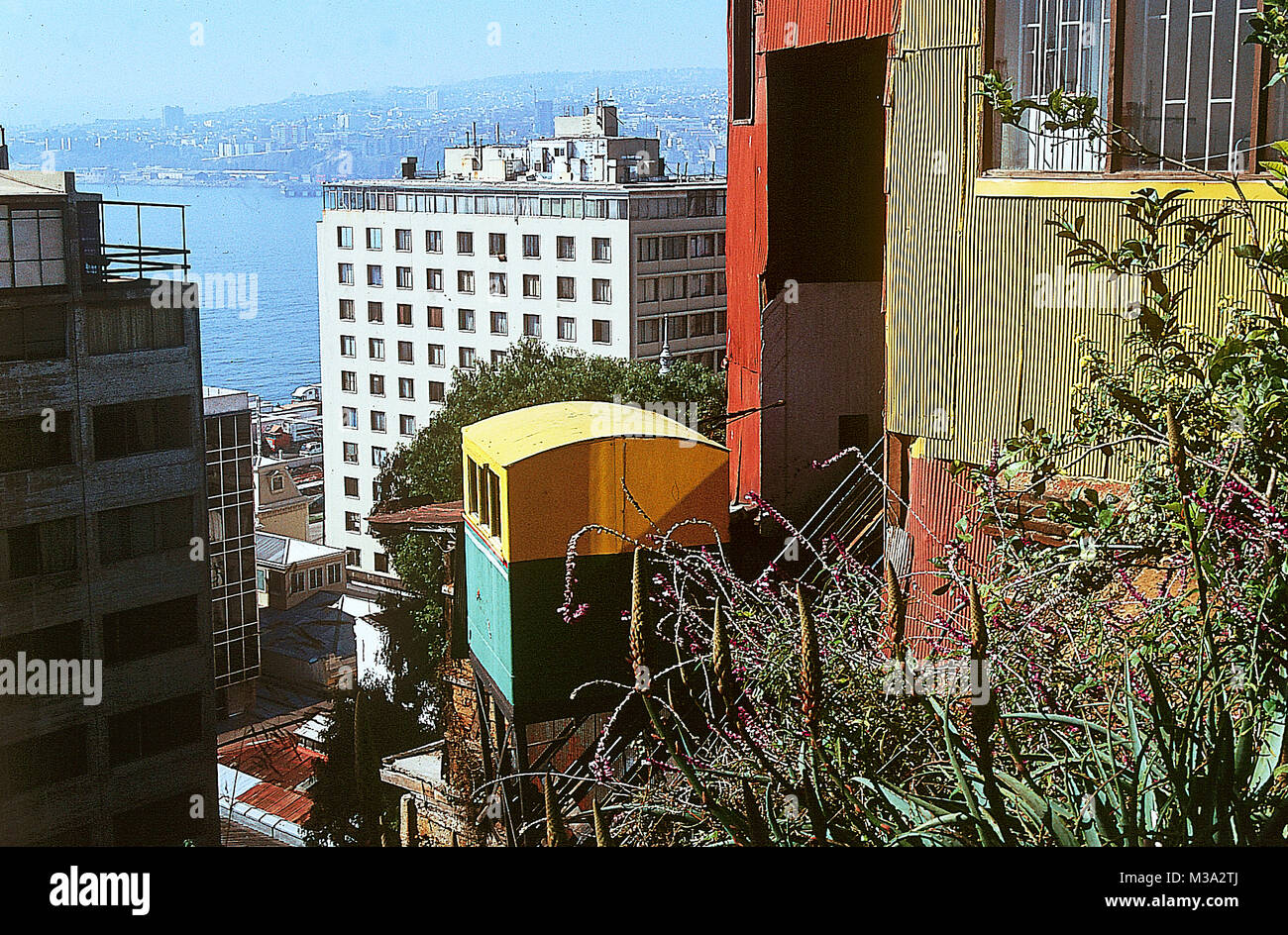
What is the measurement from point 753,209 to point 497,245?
0.45m

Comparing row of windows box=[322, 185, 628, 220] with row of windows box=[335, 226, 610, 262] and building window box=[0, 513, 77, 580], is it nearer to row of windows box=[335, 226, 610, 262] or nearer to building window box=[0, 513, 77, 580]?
row of windows box=[335, 226, 610, 262]

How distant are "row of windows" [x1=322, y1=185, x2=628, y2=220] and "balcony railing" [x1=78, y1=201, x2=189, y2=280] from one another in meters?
0.26

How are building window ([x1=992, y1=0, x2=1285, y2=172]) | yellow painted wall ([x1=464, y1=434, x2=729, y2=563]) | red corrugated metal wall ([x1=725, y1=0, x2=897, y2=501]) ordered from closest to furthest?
1. building window ([x1=992, y1=0, x2=1285, y2=172])
2. yellow painted wall ([x1=464, y1=434, x2=729, y2=563])
3. red corrugated metal wall ([x1=725, y1=0, x2=897, y2=501])

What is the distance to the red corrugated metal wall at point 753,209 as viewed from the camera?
228 centimetres

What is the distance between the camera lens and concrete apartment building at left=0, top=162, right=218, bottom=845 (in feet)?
7.45

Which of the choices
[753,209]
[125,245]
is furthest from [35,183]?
[753,209]

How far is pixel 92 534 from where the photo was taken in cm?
230

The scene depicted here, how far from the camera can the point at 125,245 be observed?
2.30 metres

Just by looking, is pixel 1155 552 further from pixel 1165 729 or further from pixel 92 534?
pixel 92 534

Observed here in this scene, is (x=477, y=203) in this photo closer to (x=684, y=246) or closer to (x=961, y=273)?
(x=684, y=246)

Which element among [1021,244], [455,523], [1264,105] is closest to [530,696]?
[455,523]

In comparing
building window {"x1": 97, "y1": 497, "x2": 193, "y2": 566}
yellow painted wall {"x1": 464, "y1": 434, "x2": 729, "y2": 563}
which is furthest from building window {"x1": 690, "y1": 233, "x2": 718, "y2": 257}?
building window {"x1": 97, "y1": 497, "x2": 193, "y2": 566}

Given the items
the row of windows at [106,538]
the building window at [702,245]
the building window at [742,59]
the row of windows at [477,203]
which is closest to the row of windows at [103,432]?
the row of windows at [106,538]

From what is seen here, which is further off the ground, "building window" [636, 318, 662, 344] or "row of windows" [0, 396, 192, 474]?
"building window" [636, 318, 662, 344]
